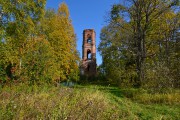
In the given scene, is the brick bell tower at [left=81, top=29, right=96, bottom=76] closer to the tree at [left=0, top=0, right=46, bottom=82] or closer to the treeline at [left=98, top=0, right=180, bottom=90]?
the treeline at [left=98, top=0, right=180, bottom=90]

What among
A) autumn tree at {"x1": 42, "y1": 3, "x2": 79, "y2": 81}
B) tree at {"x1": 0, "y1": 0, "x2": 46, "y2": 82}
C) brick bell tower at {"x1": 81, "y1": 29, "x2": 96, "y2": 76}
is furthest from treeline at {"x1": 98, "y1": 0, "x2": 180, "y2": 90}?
brick bell tower at {"x1": 81, "y1": 29, "x2": 96, "y2": 76}

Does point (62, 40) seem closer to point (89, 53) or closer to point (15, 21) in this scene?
point (15, 21)

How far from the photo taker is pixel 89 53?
146ft

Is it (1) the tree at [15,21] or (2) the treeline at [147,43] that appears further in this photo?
(2) the treeline at [147,43]

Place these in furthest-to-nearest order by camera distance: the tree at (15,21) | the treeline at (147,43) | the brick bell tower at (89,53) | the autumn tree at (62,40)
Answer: the brick bell tower at (89,53) < the autumn tree at (62,40) < the treeline at (147,43) < the tree at (15,21)

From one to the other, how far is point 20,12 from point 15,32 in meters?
1.41

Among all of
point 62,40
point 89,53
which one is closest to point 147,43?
point 62,40

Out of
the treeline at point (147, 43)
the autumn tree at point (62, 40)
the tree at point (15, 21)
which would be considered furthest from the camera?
the autumn tree at point (62, 40)

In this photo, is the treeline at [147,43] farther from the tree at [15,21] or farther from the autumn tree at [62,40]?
the tree at [15,21]

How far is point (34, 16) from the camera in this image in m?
13.5

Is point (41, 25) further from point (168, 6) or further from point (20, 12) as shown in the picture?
point (168, 6)

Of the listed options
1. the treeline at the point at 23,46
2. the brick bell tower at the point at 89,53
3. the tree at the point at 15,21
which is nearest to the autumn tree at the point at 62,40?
the treeline at the point at 23,46

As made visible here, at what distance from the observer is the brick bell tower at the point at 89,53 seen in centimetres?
4251

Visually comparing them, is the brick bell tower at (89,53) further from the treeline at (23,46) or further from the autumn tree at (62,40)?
the treeline at (23,46)
